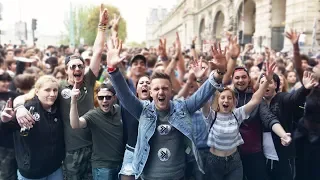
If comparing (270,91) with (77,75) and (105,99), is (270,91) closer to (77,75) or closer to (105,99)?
(105,99)

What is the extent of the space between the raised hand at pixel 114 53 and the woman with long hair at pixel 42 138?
0.92 meters

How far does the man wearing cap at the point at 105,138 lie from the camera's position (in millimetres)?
3770

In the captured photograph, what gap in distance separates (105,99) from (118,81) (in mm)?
758

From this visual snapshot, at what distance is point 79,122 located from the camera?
11.7 feet

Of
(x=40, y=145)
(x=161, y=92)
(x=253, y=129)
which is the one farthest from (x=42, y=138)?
(x=253, y=129)

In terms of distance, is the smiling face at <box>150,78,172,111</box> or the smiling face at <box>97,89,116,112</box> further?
the smiling face at <box>97,89,116,112</box>

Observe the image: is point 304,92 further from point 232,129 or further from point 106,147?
point 106,147

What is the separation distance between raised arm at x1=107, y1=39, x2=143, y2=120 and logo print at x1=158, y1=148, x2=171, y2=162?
441 mm

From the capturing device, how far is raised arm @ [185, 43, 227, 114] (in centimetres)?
328

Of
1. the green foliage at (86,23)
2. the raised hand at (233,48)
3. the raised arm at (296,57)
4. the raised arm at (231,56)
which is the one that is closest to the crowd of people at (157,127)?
the raised arm at (296,57)

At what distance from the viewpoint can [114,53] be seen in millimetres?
3143

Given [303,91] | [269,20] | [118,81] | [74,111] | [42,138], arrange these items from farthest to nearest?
[269,20]
[303,91]
[42,138]
[74,111]
[118,81]

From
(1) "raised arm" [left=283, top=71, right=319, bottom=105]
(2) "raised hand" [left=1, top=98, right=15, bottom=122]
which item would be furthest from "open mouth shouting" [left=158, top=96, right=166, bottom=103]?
(1) "raised arm" [left=283, top=71, right=319, bottom=105]

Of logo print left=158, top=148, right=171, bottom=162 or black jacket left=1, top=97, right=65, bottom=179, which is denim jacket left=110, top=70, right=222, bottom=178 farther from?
black jacket left=1, top=97, right=65, bottom=179
